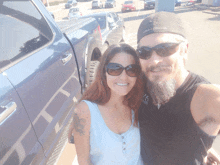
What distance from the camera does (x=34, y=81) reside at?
1542mm

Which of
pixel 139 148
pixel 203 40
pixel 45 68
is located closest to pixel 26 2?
pixel 45 68

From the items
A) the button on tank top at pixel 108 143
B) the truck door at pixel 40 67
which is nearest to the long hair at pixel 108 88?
the button on tank top at pixel 108 143

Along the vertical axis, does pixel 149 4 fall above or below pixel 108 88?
below

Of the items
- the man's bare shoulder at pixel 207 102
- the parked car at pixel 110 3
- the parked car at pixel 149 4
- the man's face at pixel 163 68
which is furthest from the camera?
the parked car at pixel 110 3

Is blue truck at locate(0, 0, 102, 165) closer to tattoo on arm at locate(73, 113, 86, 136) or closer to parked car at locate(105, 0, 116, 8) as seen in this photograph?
tattoo on arm at locate(73, 113, 86, 136)

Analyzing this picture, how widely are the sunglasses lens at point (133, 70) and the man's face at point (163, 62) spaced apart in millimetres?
137

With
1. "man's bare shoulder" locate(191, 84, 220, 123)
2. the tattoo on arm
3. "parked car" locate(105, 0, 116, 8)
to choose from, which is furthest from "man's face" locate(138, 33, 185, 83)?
"parked car" locate(105, 0, 116, 8)

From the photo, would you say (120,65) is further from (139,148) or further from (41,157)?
(41,157)

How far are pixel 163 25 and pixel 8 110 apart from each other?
1.26 metres

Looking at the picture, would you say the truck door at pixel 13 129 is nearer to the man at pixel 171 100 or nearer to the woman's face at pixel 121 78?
the woman's face at pixel 121 78

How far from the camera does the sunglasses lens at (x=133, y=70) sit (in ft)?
5.06

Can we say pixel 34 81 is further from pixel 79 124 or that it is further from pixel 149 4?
pixel 149 4

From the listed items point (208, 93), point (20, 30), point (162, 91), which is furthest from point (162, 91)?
point (20, 30)

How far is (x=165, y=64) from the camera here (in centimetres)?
138
